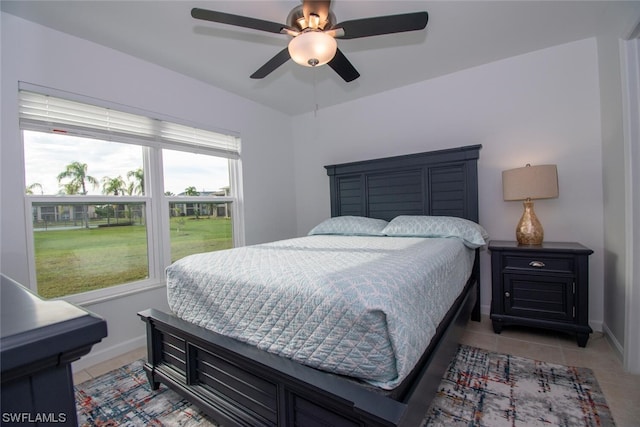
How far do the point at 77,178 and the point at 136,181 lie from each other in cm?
42

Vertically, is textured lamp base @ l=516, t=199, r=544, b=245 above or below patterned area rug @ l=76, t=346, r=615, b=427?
above

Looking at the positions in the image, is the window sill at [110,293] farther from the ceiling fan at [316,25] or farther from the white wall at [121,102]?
the ceiling fan at [316,25]

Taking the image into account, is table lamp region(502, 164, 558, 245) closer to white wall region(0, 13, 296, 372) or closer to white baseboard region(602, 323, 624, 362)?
white baseboard region(602, 323, 624, 362)

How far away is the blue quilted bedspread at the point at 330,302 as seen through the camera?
3.44 feet

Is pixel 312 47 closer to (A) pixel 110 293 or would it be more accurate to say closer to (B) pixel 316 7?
(B) pixel 316 7

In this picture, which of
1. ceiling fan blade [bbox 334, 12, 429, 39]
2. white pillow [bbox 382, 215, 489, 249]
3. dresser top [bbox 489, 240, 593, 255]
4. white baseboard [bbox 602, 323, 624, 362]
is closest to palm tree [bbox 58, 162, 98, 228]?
ceiling fan blade [bbox 334, 12, 429, 39]

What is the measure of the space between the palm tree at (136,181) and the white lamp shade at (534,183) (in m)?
3.27

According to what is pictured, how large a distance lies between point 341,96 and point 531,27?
1.87 metres

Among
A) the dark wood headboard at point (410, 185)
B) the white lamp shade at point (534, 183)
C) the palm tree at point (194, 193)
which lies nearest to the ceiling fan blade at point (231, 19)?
the palm tree at point (194, 193)

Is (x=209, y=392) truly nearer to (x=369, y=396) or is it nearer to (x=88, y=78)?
(x=369, y=396)

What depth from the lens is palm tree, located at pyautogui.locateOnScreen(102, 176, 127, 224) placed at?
2461mm

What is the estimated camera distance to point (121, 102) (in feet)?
8.02

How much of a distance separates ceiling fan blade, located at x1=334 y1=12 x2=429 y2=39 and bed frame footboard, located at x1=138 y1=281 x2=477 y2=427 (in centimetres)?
169

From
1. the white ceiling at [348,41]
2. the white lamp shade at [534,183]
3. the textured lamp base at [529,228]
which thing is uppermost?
the white ceiling at [348,41]
